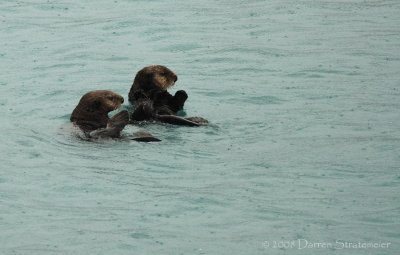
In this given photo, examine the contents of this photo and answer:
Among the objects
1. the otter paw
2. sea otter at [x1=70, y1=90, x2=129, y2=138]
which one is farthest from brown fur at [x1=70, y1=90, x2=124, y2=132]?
the otter paw

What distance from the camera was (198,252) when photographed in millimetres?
12406

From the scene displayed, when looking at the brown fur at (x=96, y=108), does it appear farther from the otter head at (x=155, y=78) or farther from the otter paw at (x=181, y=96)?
the otter paw at (x=181, y=96)

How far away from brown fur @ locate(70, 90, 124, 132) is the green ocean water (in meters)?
0.35

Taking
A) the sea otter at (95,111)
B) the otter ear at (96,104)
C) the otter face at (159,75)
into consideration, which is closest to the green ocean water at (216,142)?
the sea otter at (95,111)

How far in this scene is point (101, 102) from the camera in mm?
16188

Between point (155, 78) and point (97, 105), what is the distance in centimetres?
123

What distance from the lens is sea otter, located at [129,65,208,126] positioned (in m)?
16.4

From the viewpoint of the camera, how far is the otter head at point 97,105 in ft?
53.0

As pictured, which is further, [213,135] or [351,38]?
[351,38]

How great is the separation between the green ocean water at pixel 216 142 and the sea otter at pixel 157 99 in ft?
0.62

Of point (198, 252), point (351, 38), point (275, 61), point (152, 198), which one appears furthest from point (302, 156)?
point (351, 38)

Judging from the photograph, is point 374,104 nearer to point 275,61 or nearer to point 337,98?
point 337,98

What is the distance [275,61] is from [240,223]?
861cm

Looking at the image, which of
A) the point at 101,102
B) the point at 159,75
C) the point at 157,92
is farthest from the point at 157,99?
the point at 101,102
